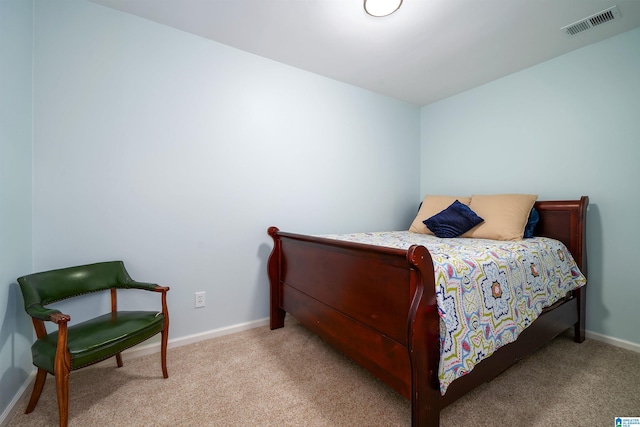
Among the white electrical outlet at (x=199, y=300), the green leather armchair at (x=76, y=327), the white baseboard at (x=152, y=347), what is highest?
the green leather armchair at (x=76, y=327)

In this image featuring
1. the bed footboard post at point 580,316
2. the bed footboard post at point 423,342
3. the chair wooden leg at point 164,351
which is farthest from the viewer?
the bed footboard post at point 580,316

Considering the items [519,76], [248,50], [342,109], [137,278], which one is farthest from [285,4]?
[519,76]

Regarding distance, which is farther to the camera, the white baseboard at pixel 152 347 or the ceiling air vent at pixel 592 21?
the ceiling air vent at pixel 592 21

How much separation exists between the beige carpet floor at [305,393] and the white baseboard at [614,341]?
0.07m

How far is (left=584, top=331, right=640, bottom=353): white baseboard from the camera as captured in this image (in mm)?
2001

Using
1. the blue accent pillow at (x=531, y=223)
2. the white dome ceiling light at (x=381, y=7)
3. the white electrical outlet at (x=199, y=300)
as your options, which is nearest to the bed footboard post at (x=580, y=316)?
the blue accent pillow at (x=531, y=223)

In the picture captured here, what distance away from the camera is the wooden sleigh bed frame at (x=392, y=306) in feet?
3.65

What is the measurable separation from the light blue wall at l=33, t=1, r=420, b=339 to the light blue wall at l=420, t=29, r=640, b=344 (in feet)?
5.02

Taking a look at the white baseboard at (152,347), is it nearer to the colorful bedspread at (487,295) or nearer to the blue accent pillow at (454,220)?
the colorful bedspread at (487,295)

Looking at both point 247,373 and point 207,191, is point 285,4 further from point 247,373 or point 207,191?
point 247,373

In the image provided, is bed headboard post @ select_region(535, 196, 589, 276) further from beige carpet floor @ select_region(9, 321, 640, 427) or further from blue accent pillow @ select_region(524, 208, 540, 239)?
beige carpet floor @ select_region(9, 321, 640, 427)

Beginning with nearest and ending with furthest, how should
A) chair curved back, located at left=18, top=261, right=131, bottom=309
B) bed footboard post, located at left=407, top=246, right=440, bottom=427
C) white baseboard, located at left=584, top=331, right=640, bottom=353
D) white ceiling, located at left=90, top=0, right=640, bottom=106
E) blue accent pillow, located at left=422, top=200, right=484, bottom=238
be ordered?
bed footboard post, located at left=407, top=246, right=440, bottom=427 < chair curved back, located at left=18, top=261, right=131, bottom=309 < white ceiling, located at left=90, top=0, right=640, bottom=106 < white baseboard, located at left=584, top=331, right=640, bottom=353 < blue accent pillow, located at left=422, top=200, right=484, bottom=238

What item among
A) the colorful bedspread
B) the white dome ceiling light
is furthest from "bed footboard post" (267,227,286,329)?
the white dome ceiling light

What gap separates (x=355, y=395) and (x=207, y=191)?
5.76 feet
